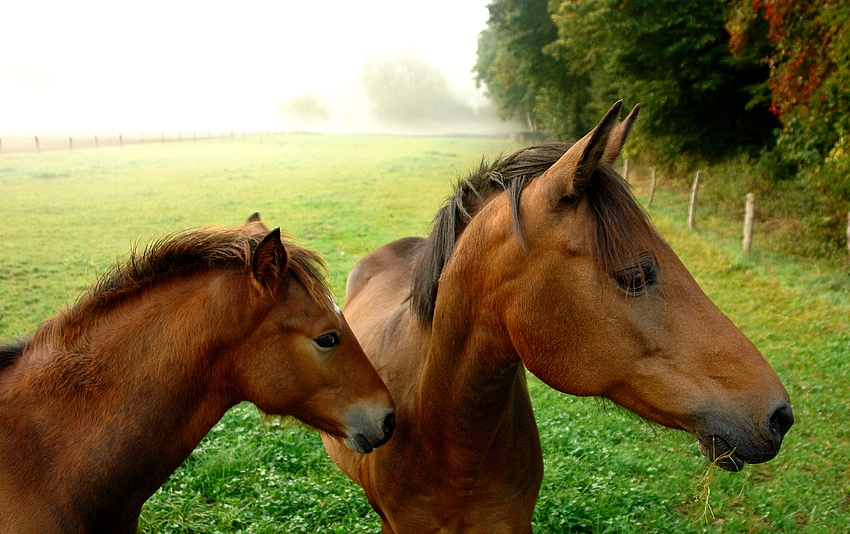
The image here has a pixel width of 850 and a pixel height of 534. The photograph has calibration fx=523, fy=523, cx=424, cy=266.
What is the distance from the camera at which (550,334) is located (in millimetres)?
1657

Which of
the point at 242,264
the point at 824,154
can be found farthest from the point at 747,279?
the point at 242,264

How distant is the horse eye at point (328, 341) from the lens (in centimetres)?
229

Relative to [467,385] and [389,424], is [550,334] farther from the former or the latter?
[389,424]

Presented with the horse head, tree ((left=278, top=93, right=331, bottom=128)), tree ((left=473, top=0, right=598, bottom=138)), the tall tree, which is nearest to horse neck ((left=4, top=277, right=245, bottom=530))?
the horse head

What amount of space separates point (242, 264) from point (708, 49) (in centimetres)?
1744

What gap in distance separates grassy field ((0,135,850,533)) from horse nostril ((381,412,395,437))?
59cm

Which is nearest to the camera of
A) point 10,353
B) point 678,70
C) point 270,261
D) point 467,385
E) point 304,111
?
point 467,385

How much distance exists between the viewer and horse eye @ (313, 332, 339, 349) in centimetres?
229

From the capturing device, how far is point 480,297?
1857 millimetres

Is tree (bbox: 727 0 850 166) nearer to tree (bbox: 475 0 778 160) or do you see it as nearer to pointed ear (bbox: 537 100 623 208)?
tree (bbox: 475 0 778 160)

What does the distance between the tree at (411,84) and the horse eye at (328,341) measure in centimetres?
9028

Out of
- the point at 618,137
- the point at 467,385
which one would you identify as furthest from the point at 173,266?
the point at 618,137

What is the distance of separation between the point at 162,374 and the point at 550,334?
1.53 m

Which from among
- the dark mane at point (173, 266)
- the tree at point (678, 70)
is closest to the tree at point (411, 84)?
the tree at point (678, 70)
